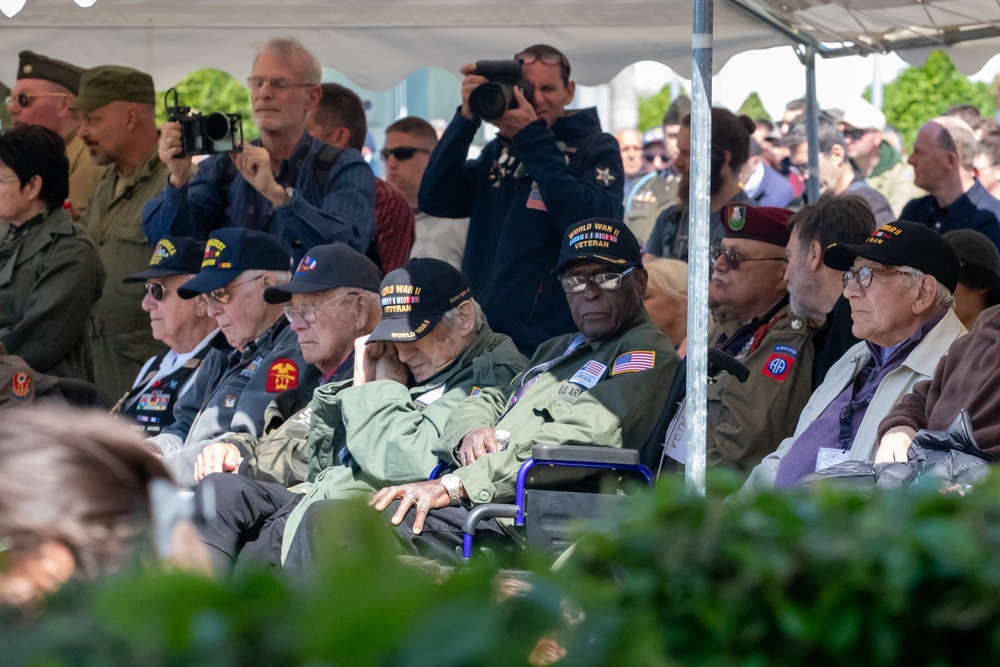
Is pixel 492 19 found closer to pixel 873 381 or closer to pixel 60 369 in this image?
pixel 60 369

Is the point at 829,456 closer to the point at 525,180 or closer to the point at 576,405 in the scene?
the point at 576,405

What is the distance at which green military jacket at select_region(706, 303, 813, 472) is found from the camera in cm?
422

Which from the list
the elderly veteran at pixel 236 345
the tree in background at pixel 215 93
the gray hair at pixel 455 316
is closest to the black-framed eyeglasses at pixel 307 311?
the elderly veteran at pixel 236 345

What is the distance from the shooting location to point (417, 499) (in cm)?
404

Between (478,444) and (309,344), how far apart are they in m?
1.02

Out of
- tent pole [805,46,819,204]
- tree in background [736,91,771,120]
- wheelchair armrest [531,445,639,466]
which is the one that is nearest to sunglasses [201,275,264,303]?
wheelchair armrest [531,445,639,466]

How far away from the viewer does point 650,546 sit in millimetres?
1330

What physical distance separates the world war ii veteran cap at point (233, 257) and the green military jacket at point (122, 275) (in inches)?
38.0

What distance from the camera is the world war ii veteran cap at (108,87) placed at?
6.56 meters

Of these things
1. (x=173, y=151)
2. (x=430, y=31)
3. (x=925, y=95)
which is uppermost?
(x=430, y=31)

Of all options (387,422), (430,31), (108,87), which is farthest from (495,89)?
(108,87)

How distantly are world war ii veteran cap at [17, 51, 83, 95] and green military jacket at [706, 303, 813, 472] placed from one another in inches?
166

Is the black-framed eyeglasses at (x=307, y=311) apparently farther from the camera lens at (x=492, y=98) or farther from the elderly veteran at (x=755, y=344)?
the elderly veteran at (x=755, y=344)

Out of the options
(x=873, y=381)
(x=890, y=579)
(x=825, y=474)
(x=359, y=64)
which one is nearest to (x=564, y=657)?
(x=890, y=579)
